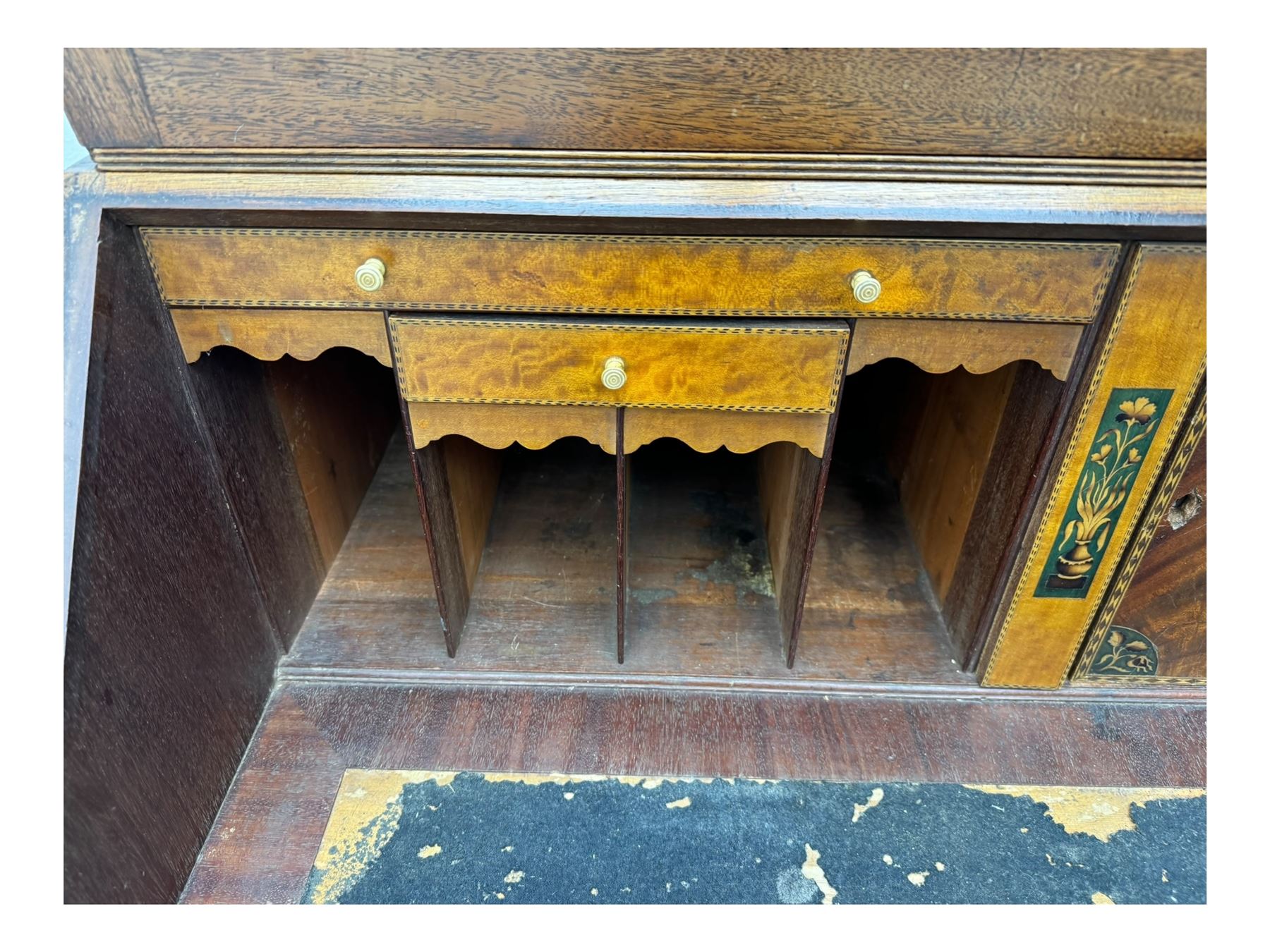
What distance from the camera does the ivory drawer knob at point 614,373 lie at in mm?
1163

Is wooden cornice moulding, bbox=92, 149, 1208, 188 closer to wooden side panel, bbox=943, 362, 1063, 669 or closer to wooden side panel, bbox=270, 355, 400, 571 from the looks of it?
wooden side panel, bbox=943, 362, 1063, 669

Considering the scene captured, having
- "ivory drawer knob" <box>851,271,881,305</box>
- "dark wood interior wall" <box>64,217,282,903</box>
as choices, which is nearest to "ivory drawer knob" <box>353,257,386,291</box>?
"dark wood interior wall" <box>64,217,282,903</box>

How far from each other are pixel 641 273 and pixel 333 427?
1017mm

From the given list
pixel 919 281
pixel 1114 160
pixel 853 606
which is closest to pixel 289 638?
pixel 853 606

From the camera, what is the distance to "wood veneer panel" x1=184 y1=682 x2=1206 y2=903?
1398 millimetres

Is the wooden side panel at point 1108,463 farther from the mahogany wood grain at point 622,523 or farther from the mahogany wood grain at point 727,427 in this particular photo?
Answer: the mahogany wood grain at point 622,523

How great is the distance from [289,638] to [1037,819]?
1.50 metres

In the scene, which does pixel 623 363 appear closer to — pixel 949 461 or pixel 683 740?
pixel 683 740

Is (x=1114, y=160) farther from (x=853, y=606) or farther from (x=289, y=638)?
(x=289, y=638)

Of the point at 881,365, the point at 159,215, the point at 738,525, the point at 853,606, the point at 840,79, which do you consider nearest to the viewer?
the point at 840,79

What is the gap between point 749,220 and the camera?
1.05m

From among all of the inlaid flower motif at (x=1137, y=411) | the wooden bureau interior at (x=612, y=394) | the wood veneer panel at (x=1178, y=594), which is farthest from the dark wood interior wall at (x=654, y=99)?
the wood veneer panel at (x=1178, y=594)

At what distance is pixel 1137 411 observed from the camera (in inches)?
47.4

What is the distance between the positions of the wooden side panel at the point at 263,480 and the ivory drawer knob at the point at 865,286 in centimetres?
107
